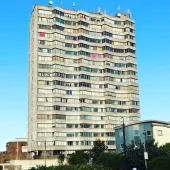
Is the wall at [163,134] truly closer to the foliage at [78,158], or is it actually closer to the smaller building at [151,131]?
the smaller building at [151,131]

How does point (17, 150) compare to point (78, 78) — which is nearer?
point (78, 78)

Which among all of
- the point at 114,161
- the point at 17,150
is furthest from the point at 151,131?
the point at 17,150

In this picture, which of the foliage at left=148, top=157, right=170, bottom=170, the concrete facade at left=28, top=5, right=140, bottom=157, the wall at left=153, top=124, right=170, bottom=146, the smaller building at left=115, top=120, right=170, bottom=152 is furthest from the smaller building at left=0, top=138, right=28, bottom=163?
the foliage at left=148, top=157, right=170, bottom=170

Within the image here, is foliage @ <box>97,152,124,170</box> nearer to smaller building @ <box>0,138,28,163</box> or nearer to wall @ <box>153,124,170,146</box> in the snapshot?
wall @ <box>153,124,170,146</box>

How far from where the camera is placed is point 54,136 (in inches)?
4737

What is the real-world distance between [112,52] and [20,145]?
5605 cm

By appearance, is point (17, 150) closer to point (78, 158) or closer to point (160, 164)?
point (78, 158)

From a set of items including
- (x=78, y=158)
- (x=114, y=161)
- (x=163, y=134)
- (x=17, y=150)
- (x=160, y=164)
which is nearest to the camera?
(x=160, y=164)

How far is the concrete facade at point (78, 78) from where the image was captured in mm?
123000

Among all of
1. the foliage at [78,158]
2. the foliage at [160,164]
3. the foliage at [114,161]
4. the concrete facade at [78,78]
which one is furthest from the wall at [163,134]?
the concrete facade at [78,78]

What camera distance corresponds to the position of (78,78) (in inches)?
5207

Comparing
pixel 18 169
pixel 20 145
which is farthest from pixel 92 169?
pixel 20 145

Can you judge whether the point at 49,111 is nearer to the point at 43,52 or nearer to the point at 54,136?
the point at 54,136

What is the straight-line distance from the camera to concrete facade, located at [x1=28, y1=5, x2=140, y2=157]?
123000 millimetres
